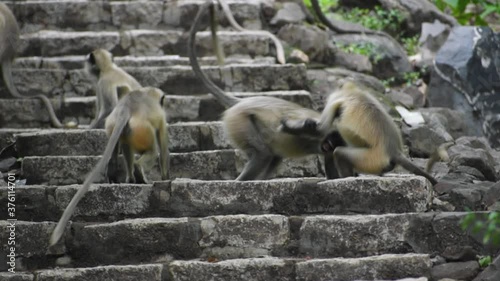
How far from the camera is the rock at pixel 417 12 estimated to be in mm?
12945

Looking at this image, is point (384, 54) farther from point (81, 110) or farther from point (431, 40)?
point (81, 110)

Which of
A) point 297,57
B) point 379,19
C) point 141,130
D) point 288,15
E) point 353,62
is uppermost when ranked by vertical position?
point 141,130

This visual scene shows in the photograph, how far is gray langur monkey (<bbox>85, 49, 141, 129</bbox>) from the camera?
9719 mm

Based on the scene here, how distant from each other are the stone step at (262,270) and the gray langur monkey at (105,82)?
313cm

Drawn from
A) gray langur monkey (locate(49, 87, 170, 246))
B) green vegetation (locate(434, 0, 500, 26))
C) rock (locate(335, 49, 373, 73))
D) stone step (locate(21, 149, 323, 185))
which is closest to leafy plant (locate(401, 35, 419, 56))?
green vegetation (locate(434, 0, 500, 26))

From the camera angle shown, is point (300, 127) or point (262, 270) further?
point (300, 127)

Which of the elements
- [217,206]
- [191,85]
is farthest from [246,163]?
[191,85]

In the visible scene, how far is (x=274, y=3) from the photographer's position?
1238cm

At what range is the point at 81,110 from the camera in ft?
34.1

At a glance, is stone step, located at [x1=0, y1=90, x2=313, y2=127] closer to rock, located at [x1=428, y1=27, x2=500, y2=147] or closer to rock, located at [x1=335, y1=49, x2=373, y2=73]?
rock, located at [x1=335, y1=49, x2=373, y2=73]

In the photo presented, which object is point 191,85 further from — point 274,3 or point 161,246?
point 161,246

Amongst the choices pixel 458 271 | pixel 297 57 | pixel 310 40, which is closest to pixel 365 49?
pixel 310 40

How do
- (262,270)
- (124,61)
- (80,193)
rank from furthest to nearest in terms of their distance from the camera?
(124,61) < (80,193) < (262,270)

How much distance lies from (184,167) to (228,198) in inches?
53.3
